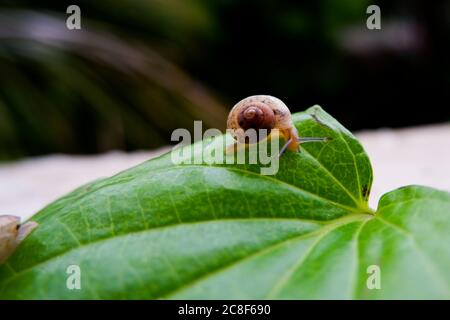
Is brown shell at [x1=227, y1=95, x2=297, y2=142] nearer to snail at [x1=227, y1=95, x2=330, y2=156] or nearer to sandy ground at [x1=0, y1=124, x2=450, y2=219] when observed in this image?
snail at [x1=227, y1=95, x2=330, y2=156]

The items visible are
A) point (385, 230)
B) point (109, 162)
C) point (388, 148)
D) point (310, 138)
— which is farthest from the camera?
point (109, 162)

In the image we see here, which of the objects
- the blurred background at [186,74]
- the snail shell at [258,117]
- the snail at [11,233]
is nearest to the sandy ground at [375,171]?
the blurred background at [186,74]

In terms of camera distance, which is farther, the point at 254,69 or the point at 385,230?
the point at 254,69

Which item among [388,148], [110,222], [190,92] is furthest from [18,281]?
[190,92]

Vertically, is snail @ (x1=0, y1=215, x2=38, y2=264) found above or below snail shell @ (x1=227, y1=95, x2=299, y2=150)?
below

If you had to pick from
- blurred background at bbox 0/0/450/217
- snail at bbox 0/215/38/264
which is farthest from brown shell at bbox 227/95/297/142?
blurred background at bbox 0/0/450/217

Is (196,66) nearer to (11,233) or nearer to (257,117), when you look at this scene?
(257,117)

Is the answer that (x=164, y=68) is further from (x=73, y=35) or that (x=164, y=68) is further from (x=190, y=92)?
(x=73, y=35)
